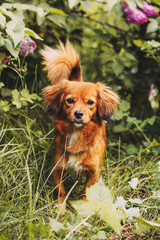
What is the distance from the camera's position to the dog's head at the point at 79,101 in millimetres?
2061

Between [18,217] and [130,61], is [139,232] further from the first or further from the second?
[130,61]

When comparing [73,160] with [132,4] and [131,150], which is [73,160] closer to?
[131,150]

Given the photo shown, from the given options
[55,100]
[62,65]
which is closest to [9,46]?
[55,100]

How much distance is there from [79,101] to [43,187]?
2.28ft

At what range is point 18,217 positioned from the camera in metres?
1.86

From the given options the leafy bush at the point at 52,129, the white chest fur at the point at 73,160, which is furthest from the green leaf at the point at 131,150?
the white chest fur at the point at 73,160

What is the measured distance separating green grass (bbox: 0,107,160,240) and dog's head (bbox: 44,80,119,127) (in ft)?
0.96

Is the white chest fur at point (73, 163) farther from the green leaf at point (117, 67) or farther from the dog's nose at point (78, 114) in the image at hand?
the green leaf at point (117, 67)

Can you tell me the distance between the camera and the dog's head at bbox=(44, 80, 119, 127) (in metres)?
2.06

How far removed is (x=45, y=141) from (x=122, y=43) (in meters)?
1.44

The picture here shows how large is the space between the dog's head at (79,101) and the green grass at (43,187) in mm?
292

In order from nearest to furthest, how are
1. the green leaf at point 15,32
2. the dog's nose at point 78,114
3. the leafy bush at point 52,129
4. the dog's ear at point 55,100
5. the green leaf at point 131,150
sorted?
the leafy bush at point 52,129
the green leaf at point 15,32
the dog's nose at point 78,114
the dog's ear at point 55,100
the green leaf at point 131,150

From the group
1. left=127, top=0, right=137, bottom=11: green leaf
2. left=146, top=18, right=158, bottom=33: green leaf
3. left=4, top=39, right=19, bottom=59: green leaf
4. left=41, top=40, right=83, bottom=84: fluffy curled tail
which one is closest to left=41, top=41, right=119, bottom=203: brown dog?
left=41, top=40, right=83, bottom=84: fluffy curled tail

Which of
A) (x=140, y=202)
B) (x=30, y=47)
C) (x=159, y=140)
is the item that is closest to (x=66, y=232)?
(x=140, y=202)
